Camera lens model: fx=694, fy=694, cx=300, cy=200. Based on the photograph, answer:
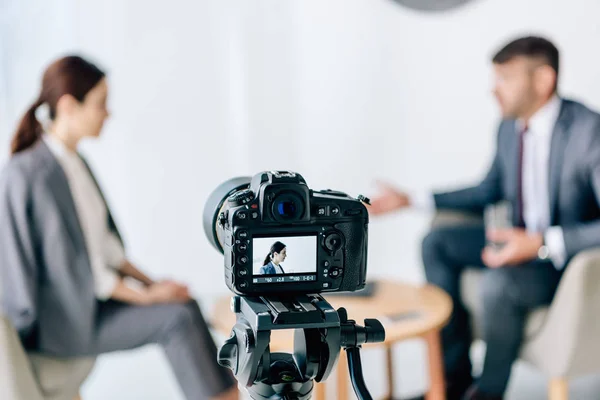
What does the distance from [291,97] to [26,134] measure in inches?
60.6

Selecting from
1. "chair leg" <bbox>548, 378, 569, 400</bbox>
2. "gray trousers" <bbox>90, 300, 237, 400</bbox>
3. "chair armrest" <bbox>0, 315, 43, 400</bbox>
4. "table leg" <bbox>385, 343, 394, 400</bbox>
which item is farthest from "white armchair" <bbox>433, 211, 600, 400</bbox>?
"chair armrest" <bbox>0, 315, 43, 400</bbox>

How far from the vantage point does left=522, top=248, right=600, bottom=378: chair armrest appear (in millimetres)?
1738

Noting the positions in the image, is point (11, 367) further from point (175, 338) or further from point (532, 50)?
point (532, 50)

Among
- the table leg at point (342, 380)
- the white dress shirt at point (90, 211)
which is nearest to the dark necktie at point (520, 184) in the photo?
the table leg at point (342, 380)

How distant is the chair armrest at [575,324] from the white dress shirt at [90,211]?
115 cm

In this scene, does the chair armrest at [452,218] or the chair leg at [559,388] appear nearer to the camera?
the chair leg at [559,388]

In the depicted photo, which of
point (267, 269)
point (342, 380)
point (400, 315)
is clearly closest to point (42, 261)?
point (342, 380)

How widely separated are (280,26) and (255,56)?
180mm

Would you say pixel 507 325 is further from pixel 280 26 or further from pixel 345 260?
pixel 280 26

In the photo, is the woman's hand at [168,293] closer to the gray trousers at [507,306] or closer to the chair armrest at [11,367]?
the chair armrest at [11,367]

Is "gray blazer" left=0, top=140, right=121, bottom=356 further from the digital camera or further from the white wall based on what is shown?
the white wall

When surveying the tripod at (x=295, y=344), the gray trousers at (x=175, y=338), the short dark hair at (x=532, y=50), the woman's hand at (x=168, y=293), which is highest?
the short dark hair at (x=532, y=50)

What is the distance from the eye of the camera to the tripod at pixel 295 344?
2.77 ft

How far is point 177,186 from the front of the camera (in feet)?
9.87
